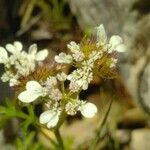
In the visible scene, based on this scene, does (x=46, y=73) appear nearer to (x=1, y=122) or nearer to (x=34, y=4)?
(x=1, y=122)

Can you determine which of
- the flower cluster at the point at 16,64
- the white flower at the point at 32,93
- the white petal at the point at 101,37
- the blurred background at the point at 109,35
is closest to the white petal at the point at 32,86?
the white flower at the point at 32,93

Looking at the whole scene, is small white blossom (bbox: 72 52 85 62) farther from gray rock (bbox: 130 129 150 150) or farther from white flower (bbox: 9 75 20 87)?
gray rock (bbox: 130 129 150 150)

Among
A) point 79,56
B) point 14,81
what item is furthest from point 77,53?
point 14,81

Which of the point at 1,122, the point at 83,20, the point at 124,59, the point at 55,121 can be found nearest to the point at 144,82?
the point at 124,59

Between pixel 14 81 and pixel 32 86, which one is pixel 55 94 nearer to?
pixel 32 86

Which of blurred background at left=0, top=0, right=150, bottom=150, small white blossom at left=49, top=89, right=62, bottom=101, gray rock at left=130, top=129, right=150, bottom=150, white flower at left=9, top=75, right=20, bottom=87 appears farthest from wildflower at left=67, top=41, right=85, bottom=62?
gray rock at left=130, top=129, right=150, bottom=150

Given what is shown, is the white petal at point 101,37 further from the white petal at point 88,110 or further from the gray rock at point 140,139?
the gray rock at point 140,139

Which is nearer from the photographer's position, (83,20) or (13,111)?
(13,111)

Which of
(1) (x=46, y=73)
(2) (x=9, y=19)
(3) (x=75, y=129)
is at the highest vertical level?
(2) (x=9, y=19)
